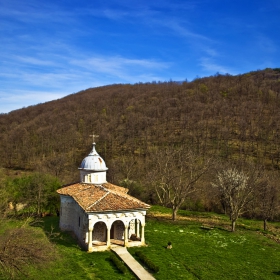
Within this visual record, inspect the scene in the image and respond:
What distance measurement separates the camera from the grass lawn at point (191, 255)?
64.5ft

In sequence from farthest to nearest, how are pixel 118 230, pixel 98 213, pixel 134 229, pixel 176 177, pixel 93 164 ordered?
pixel 176 177 → pixel 93 164 → pixel 134 229 → pixel 118 230 → pixel 98 213

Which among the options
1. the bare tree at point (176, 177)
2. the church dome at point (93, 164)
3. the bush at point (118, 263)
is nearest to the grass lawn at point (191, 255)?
the bush at point (118, 263)

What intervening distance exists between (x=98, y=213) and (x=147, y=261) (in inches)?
206

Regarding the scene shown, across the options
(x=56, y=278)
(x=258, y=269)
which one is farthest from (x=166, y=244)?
(x=56, y=278)

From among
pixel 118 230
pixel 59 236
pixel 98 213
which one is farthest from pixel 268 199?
pixel 59 236

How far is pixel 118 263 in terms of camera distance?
20594 mm

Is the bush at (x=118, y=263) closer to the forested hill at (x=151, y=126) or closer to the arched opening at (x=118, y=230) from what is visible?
the arched opening at (x=118, y=230)

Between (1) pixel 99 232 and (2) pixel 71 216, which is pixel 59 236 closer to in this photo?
(2) pixel 71 216

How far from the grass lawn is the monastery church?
1145mm

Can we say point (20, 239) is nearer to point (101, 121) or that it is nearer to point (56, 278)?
point (56, 278)

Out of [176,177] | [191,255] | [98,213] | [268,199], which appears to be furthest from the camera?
[176,177]

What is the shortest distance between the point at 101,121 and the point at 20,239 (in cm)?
7853

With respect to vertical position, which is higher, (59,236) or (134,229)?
(134,229)

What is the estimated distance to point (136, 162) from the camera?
2427 inches
